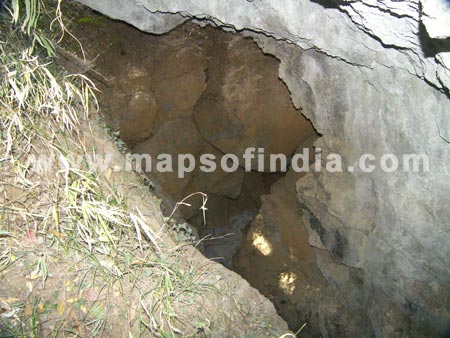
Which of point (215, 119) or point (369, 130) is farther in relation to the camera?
point (215, 119)

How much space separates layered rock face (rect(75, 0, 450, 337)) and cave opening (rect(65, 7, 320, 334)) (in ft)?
2.13

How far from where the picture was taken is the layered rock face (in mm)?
2762

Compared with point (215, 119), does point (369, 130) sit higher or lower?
higher

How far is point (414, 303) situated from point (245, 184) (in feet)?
10.7

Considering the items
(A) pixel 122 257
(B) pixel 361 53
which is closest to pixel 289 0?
(B) pixel 361 53

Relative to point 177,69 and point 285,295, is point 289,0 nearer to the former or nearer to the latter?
point 177,69

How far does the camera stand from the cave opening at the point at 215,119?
470 centimetres

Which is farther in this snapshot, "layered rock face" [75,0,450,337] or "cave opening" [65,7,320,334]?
"cave opening" [65,7,320,334]

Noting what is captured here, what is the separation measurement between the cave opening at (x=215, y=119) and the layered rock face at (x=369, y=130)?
650 mm

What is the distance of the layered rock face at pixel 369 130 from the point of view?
9.06ft

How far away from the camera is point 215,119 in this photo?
17.9ft

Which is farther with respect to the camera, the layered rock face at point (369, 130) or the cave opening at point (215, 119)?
the cave opening at point (215, 119)

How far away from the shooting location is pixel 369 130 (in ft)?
11.8

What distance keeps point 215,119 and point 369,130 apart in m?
2.37
